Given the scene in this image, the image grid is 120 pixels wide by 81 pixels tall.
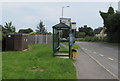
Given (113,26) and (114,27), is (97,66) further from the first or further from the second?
(114,27)

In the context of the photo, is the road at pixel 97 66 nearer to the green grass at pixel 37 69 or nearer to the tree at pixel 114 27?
the green grass at pixel 37 69

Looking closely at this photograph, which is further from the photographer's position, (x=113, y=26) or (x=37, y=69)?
(x=113, y=26)

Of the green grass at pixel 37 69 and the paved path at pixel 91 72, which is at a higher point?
the green grass at pixel 37 69

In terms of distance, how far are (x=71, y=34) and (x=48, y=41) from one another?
26813 mm

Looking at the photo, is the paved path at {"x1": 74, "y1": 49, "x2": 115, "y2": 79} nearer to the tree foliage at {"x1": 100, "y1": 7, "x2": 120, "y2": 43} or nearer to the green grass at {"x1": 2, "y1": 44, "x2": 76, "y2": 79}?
the green grass at {"x1": 2, "y1": 44, "x2": 76, "y2": 79}

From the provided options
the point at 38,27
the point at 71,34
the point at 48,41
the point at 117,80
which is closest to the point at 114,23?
the point at 48,41

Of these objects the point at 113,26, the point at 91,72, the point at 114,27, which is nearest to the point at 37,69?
the point at 91,72

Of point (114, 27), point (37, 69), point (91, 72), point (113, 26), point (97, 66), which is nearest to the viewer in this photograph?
point (37, 69)

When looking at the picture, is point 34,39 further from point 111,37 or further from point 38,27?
point 38,27

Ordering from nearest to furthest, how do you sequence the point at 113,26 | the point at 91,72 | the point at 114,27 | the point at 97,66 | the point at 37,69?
the point at 37,69
the point at 91,72
the point at 97,66
the point at 113,26
the point at 114,27

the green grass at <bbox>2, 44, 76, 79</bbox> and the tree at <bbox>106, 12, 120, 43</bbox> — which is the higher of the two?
the tree at <bbox>106, 12, 120, 43</bbox>

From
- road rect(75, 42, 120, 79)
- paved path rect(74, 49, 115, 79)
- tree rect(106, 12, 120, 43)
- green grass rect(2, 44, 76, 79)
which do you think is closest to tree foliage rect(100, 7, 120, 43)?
tree rect(106, 12, 120, 43)

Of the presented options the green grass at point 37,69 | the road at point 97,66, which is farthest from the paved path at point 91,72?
the green grass at point 37,69

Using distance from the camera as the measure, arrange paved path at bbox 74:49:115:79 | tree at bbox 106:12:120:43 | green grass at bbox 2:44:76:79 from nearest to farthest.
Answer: green grass at bbox 2:44:76:79
paved path at bbox 74:49:115:79
tree at bbox 106:12:120:43
